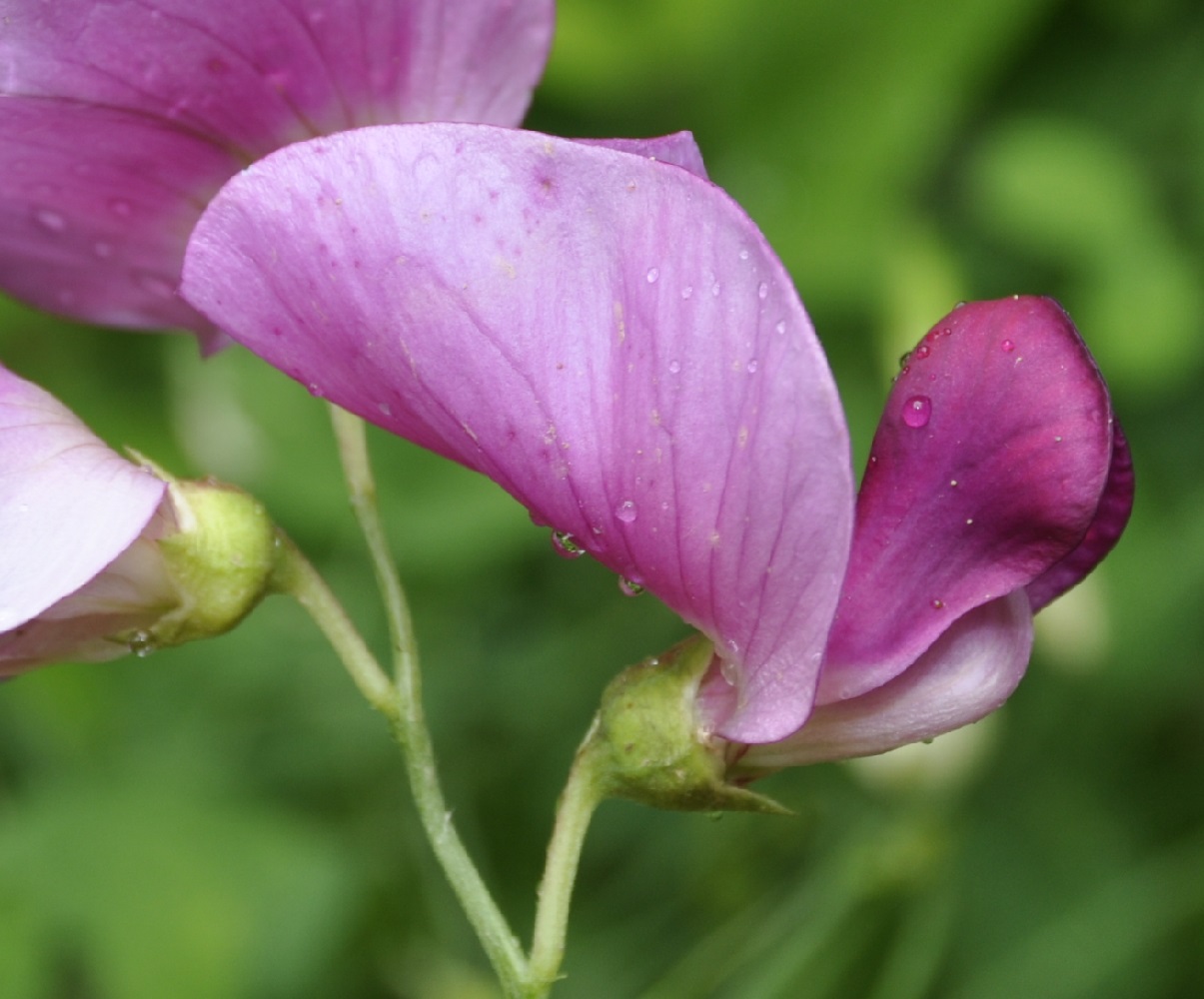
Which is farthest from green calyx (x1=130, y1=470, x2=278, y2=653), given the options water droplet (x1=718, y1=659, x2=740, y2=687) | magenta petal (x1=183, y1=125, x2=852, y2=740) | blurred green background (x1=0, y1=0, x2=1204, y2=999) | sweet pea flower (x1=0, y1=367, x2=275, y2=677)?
blurred green background (x1=0, y1=0, x2=1204, y2=999)

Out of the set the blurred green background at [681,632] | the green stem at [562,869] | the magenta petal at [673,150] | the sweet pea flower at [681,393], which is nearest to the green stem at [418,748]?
the green stem at [562,869]

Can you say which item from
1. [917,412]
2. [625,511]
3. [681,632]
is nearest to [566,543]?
[625,511]

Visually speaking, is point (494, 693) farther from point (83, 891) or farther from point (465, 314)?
point (465, 314)

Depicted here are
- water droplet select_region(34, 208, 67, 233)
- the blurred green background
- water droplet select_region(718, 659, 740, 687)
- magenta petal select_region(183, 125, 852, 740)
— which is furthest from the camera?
the blurred green background

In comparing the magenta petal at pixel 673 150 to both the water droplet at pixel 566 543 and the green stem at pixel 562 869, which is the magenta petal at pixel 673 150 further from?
the green stem at pixel 562 869

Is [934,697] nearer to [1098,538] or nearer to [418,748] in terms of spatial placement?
[1098,538]

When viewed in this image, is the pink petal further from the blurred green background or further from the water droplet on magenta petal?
the blurred green background
